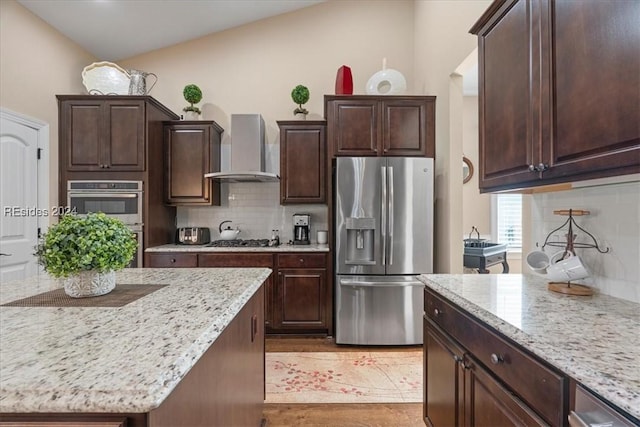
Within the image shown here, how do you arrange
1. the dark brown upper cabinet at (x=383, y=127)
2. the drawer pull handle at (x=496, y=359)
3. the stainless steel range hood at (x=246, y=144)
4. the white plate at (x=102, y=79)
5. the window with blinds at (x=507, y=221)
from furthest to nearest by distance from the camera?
the window with blinds at (x=507, y=221), the stainless steel range hood at (x=246, y=144), the white plate at (x=102, y=79), the dark brown upper cabinet at (x=383, y=127), the drawer pull handle at (x=496, y=359)

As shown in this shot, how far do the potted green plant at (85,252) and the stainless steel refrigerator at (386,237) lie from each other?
2099 millimetres

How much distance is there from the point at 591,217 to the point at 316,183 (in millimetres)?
2521

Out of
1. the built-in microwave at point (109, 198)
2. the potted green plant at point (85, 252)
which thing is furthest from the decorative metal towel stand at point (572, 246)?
the built-in microwave at point (109, 198)

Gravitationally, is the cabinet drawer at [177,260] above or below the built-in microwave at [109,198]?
below

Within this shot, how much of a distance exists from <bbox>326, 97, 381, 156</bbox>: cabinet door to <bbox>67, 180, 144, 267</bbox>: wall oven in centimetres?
206

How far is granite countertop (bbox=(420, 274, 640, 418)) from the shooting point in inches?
29.1

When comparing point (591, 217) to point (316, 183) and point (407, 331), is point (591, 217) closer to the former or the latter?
point (407, 331)

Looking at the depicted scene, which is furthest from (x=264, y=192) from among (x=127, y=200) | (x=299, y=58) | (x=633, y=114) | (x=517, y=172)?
(x=633, y=114)

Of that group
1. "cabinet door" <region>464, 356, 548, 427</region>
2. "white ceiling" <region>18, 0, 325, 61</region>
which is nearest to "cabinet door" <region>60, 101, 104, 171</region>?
"white ceiling" <region>18, 0, 325, 61</region>

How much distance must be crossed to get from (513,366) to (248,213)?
3431mm

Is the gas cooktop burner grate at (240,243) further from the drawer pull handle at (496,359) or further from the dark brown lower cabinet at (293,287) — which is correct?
the drawer pull handle at (496,359)

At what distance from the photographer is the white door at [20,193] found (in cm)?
280

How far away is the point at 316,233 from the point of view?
4039mm

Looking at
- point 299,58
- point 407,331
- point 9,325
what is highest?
point 299,58
